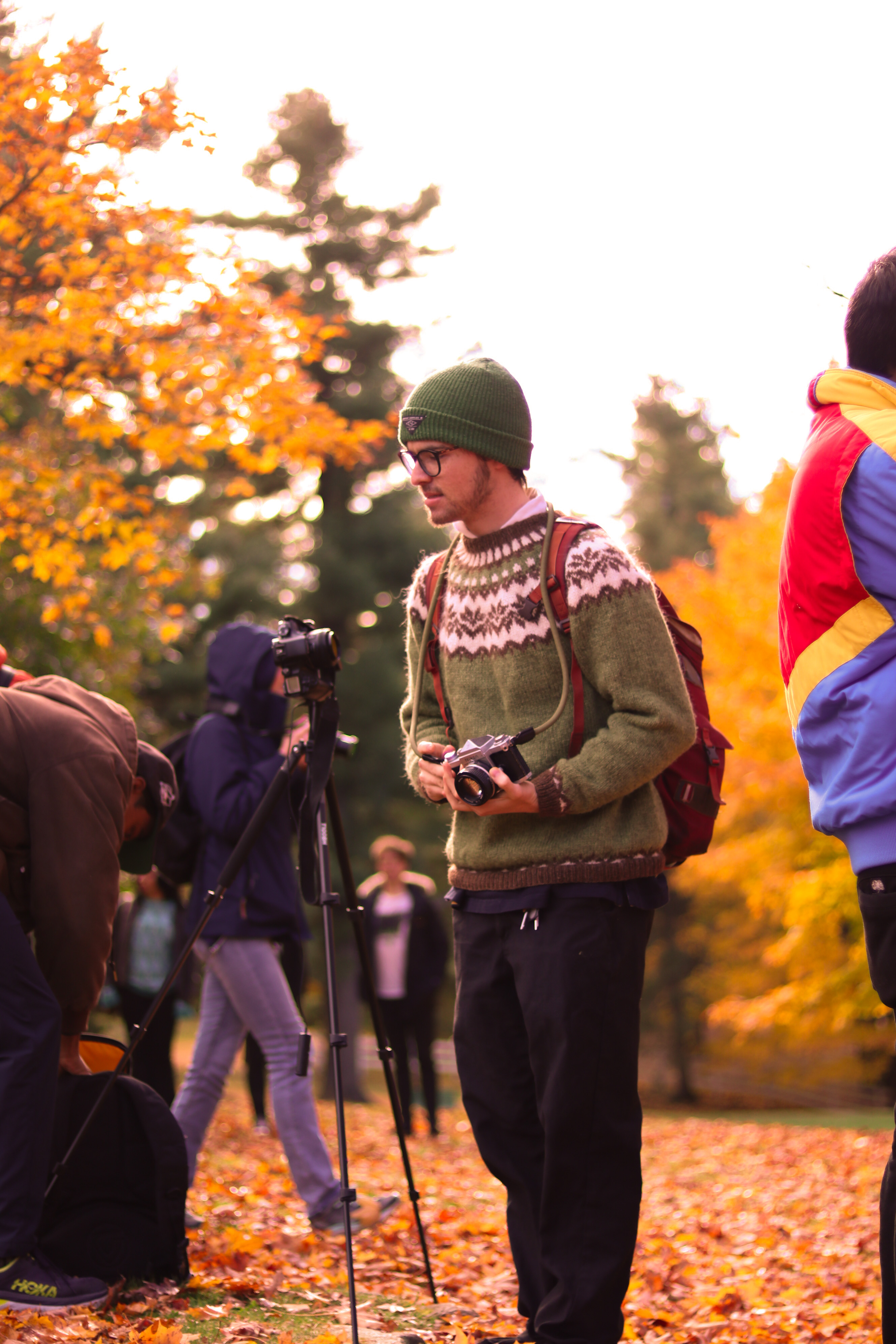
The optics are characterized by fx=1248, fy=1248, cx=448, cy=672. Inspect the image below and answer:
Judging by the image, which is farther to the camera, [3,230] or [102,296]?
[102,296]

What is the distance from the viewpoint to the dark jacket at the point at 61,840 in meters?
3.38

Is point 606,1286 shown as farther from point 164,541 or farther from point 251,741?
point 164,541

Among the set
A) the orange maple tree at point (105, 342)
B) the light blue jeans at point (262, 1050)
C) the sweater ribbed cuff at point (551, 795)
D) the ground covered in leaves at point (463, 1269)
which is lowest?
the ground covered in leaves at point (463, 1269)

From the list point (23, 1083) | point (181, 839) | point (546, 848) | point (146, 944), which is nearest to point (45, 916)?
point (23, 1083)

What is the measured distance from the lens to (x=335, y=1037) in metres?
3.33

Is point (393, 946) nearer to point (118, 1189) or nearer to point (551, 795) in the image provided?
point (118, 1189)

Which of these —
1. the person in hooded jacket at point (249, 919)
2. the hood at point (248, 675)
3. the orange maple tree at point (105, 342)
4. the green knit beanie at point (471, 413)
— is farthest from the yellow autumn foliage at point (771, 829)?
the green knit beanie at point (471, 413)

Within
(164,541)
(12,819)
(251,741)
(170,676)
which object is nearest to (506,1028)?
(12,819)

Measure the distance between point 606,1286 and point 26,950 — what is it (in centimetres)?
169

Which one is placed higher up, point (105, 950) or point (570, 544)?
point (570, 544)

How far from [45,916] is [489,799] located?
4.45ft

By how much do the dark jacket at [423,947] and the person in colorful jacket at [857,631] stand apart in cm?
743

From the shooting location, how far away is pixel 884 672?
2.53 m

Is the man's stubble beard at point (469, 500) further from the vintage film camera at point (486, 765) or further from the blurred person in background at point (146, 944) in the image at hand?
the blurred person in background at point (146, 944)
